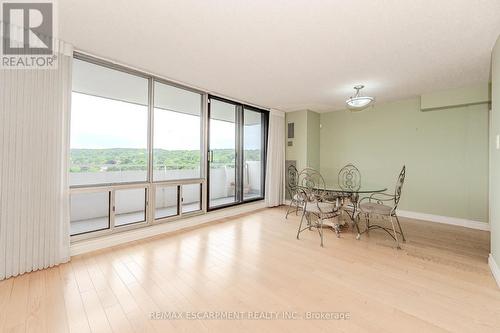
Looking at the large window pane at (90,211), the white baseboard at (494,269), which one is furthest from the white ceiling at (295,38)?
the white baseboard at (494,269)

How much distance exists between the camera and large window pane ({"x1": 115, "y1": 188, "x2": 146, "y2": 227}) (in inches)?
119

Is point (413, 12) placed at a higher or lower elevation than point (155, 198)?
higher

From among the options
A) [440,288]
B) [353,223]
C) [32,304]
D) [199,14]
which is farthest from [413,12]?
[32,304]

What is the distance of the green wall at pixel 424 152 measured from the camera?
3.51 m

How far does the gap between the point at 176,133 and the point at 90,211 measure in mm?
1711

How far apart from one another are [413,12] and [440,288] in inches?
94.1

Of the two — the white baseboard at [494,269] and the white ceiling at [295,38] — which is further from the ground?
the white ceiling at [295,38]

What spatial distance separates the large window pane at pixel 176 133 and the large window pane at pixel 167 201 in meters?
0.22

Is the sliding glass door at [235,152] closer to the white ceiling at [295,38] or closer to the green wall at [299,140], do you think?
the green wall at [299,140]

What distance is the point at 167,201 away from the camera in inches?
138

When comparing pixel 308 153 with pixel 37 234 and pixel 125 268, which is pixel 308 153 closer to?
pixel 125 268

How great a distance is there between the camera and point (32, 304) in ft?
5.18

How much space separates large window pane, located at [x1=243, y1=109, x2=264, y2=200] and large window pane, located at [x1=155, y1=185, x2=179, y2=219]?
5.55 feet

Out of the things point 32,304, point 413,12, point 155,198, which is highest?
point 413,12
